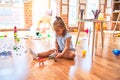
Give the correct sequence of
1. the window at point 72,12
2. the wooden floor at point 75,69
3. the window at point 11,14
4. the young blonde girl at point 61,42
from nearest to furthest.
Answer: the wooden floor at point 75,69
the young blonde girl at point 61,42
the window at point 11,14
the window at point 72,12

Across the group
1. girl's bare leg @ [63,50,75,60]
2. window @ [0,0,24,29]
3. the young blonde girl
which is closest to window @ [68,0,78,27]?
Result: window @ [0,0,24,29]

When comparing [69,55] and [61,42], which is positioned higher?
[61,42]

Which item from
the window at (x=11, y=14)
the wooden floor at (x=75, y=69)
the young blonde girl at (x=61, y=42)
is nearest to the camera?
the wooden floor at (x=75, y=69)

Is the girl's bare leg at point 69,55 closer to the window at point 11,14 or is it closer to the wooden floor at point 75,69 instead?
the wooden floor at point 75,69

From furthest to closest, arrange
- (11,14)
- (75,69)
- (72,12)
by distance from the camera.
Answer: (72,12) < (11,14) < (75,69)

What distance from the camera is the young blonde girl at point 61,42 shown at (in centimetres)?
209

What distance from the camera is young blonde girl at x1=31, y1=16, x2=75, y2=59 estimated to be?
2.09 metres

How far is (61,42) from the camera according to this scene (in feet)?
7.43

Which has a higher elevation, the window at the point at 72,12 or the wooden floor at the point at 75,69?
the window at the point at 72,12

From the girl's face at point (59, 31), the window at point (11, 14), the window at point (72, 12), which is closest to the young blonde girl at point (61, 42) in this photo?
the girl's face at point (59, 31)

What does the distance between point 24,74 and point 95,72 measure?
2.16 ft

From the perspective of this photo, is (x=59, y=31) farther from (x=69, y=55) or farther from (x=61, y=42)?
(x=69, y=55)

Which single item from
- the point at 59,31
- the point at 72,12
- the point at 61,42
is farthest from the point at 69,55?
the point at 72,12

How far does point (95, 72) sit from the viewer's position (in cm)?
163
